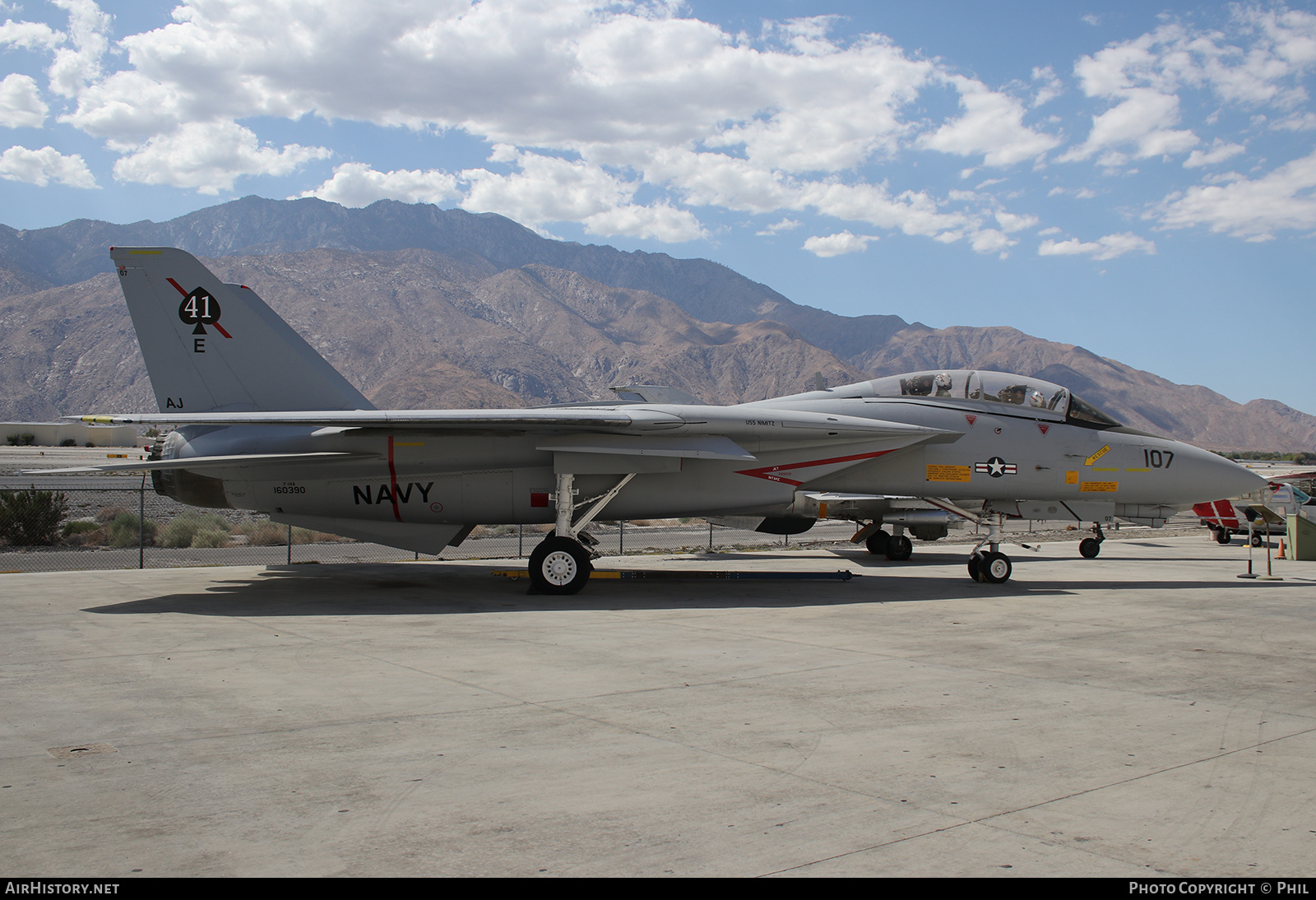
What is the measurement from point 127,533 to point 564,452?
49.2ft

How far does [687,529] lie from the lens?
30.8 m

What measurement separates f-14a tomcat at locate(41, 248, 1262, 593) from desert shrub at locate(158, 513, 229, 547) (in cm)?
1056

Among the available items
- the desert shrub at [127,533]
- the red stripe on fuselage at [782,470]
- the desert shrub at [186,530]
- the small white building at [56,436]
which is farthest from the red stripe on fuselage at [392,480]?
the small white building at [56,436]

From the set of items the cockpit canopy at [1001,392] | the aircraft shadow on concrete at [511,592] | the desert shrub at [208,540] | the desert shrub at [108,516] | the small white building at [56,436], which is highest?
the small white building at [56,436]

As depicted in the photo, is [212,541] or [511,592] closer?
[511,592]

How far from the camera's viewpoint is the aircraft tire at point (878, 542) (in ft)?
60.8

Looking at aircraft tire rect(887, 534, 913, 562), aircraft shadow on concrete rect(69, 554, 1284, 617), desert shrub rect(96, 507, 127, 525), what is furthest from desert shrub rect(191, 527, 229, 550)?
aircraft tire rect(887, 534, 913, 562)

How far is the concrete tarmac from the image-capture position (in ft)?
11.3

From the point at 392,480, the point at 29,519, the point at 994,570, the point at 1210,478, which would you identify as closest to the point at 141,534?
the point at 29,519

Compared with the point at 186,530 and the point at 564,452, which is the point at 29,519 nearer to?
the point at 186,530

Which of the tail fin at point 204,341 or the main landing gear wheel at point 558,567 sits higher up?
the tail fin at point 204,341

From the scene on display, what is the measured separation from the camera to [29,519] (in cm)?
1884

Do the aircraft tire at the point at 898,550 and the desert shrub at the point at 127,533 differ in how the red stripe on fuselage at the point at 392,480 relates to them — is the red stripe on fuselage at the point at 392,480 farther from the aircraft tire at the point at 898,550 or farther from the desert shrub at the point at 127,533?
the desert shrub at the point at 127,533

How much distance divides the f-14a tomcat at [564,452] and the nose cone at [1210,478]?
27mm
